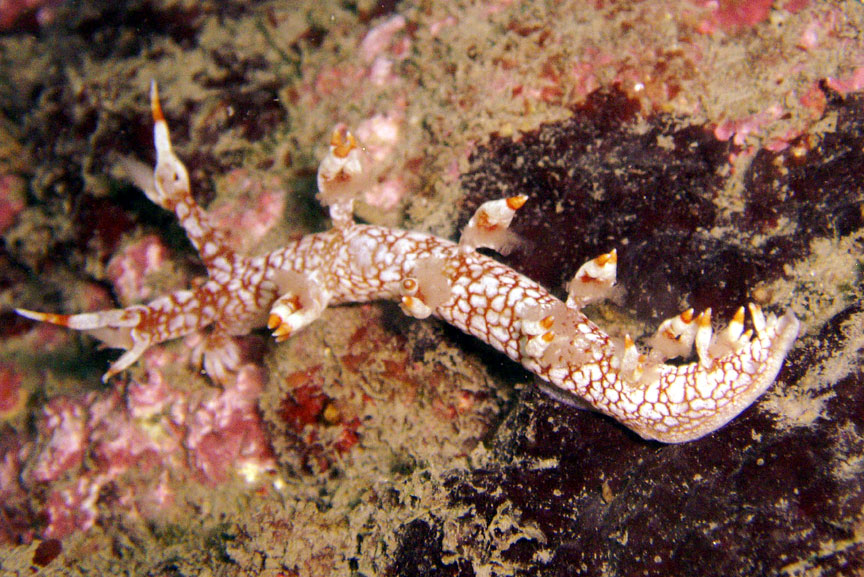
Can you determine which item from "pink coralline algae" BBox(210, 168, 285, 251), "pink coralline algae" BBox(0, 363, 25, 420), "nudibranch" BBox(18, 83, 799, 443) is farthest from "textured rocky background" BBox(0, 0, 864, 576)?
"pink coralline algae" BBox(0, 363, 25, 420)

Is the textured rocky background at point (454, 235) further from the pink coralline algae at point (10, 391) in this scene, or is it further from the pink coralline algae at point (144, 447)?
the pink coralline algae at point (10, 391)

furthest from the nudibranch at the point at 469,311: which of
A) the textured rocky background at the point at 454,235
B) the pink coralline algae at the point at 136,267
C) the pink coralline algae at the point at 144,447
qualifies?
the pink coralline algae at the point at 136,267

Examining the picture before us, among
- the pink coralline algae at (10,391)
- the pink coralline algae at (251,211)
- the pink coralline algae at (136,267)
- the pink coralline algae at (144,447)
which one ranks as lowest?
the pink coralline algae at (10,391)

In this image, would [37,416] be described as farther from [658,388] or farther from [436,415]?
[658,388]

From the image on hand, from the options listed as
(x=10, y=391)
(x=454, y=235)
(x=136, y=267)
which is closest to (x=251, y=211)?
(x=136, y=267)

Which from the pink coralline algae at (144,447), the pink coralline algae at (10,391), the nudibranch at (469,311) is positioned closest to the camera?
the nudibranch at (469,311)

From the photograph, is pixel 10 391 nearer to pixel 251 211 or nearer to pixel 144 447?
pixel 144 447
